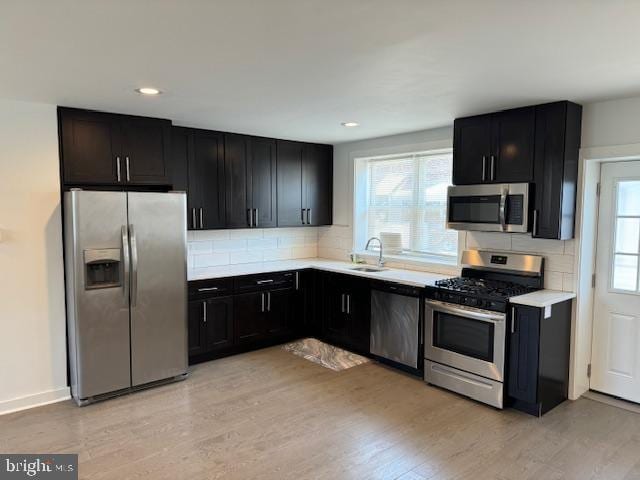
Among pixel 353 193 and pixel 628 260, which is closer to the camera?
pixel 628 260

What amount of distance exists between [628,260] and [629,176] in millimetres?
659

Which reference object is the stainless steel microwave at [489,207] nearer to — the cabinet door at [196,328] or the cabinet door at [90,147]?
the cabinet door at [196,328]

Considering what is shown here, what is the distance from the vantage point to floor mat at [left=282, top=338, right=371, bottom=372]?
4.47 m

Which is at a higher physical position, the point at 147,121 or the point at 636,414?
the point at 147,121

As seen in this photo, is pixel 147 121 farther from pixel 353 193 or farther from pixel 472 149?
pixel 472 149

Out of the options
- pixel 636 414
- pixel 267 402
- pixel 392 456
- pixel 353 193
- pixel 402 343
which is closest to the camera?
pixel 392 456

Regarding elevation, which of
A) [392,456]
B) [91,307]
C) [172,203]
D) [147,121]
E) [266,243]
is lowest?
[392,456]

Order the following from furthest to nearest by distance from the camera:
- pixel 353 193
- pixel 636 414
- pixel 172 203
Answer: pixel 353 193, pixel 172 203, pixel 636 414

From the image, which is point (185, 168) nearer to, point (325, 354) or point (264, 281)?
point (264, 281)

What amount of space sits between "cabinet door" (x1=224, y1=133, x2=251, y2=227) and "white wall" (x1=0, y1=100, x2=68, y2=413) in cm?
170

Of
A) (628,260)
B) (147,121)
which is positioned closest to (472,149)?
(628,260)

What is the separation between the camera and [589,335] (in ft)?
12.2

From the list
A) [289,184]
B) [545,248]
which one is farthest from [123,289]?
[545,248]

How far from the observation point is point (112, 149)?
12.5 ft
